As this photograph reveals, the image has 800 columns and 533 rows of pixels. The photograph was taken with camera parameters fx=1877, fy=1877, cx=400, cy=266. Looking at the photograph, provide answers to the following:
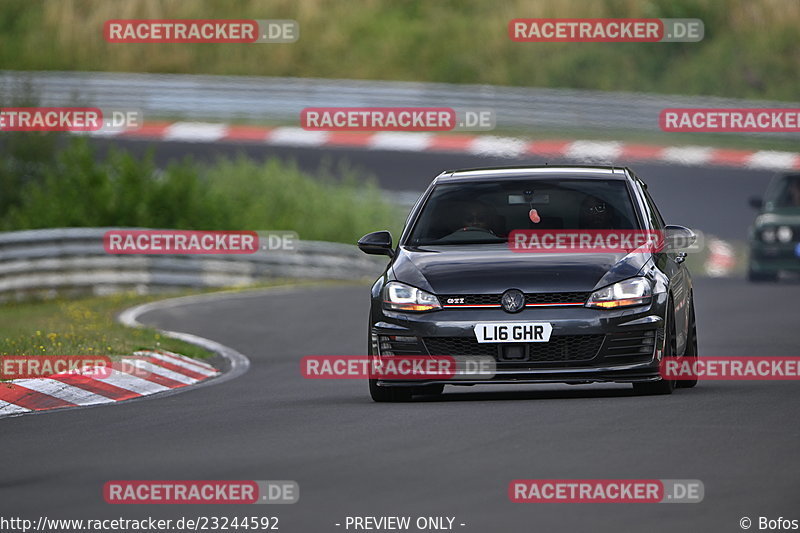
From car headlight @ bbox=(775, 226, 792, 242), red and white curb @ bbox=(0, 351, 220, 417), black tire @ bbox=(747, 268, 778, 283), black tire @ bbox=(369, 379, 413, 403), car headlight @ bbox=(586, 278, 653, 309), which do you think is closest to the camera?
car headlight @ bbox=(586, 278, 653, 309)

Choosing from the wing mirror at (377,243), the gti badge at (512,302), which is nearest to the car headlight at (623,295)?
the gti badge at (512,302)

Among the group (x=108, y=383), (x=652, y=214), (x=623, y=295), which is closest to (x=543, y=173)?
(x=652, y=214)

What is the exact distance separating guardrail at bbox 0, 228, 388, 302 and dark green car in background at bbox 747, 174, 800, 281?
20.3ft

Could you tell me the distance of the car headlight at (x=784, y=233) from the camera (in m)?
26.8

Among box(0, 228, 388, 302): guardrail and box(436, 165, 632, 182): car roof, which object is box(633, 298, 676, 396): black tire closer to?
box(436, 165, 632, 182): car roof

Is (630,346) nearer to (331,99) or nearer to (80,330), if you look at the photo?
(80,330)

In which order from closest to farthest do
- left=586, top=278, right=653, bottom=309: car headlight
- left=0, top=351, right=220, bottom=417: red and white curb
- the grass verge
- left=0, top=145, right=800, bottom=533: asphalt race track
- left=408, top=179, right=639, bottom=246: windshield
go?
left=0, top=145, right=800, bottom=533: asphalt race track, left=586, top=278, right=653, bottom=309: car headlight, left=408, top=179, right=639, bottom=246: windshield, left=0, top=351, right=220, bottom=417: red and white curb, the grass verge

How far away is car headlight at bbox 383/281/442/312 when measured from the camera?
1176 centimetres

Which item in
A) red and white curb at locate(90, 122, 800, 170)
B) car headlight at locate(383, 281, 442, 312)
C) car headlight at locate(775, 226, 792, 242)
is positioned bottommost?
car headlight at locate(383, 281, 442, 312)

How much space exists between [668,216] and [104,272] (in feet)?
39.4

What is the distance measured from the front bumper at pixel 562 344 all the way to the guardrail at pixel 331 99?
2527 cm

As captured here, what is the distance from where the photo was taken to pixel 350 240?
34625 millimetres

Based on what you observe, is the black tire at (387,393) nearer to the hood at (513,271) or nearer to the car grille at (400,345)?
the car grille at (400,345)

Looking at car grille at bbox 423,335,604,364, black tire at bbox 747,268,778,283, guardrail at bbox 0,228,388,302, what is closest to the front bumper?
car grille at bbox 423,335,604,364
